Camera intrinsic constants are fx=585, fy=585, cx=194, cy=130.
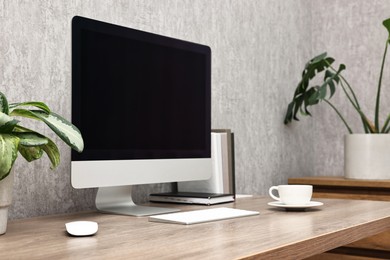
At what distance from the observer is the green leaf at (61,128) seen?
1.01 metres

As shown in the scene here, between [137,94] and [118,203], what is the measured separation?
0.28m

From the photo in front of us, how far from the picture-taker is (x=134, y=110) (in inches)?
53.5

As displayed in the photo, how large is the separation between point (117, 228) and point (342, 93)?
1718 millimetres

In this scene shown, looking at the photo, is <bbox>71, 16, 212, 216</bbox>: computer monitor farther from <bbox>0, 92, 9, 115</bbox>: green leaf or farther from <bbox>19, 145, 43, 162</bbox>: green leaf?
<bbox>0, 92, 9, 115</bbox>: green leaf

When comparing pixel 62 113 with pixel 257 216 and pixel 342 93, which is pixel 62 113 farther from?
pixel 342 93

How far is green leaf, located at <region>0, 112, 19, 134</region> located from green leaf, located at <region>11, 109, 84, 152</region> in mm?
43

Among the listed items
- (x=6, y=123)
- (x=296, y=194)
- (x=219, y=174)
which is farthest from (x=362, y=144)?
(x=6, y=123)

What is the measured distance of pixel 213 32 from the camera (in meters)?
2.05

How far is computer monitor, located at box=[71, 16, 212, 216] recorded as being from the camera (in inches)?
48.8

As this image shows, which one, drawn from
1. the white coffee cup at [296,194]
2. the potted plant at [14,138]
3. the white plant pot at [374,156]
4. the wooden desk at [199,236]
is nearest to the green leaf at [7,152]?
the potted plant at [14,138]

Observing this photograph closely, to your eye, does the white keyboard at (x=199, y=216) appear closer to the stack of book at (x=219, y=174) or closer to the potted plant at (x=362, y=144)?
the stack of book at (x=219, y=174)

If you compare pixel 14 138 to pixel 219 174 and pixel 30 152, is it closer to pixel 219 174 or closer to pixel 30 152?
pixel 30 152

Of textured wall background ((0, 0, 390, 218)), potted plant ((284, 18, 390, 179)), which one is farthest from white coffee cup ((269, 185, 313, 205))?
potted plant ((284, 18, 390, 179))

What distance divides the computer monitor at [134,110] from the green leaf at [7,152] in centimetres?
23
